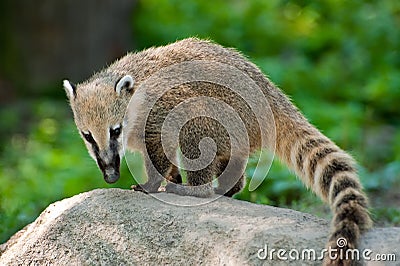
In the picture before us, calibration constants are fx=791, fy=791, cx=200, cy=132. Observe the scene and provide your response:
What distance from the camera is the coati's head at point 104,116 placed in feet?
18.8

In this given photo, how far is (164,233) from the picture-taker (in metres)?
5.21

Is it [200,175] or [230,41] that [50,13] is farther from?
[200,175]

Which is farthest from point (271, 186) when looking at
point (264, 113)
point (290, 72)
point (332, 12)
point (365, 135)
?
point (332, 12)

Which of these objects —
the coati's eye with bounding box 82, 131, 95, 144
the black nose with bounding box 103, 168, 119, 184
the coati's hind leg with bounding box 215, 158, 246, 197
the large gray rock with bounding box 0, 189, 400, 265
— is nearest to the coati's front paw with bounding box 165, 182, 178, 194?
the large gray rock with bounding box 0, 189, 400, 265

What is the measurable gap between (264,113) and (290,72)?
763 centimetres

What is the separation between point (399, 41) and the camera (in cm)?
1360

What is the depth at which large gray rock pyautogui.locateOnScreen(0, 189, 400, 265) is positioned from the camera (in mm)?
4773

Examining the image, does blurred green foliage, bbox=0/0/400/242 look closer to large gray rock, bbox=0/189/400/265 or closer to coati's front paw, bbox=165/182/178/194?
large gray rock, bbox=0/189/400/265

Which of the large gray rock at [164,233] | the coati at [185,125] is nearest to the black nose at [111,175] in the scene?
the coati at [185,125]

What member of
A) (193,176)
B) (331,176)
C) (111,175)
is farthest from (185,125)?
(331,176)

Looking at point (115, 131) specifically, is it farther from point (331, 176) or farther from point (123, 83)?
point (331, 176)

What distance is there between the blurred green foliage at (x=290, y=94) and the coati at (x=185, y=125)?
1433 mm

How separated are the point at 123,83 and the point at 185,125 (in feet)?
1.90

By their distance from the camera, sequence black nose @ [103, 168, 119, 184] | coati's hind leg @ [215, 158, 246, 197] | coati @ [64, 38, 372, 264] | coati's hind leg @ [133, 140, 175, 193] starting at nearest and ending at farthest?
black nose @ [103, 168, 119, 184] → coati @ [64, 38, 372, 264] → coati's hind leg @ [133, 140, 175, 193] → coati's hind leg @ [215, 158, 246, 197]
